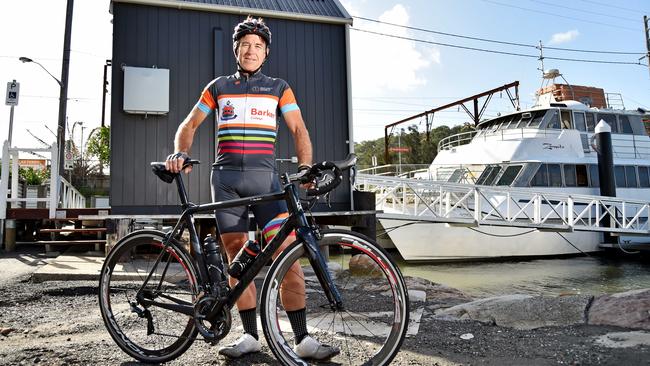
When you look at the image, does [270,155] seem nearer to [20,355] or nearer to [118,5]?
[20,355]

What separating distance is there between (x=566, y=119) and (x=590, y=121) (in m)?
1.08

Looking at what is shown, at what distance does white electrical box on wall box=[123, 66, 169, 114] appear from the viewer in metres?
6.93

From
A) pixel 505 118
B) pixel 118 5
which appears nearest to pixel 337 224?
pixel 118 5

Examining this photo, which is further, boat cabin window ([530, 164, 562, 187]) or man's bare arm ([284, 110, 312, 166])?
boat cabin window ([530, 164, 562, 187])

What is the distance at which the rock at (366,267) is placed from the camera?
207cm

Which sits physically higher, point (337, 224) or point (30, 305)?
point (337, 224)

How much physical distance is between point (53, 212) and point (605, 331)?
29.2 feet

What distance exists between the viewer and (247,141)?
271cm

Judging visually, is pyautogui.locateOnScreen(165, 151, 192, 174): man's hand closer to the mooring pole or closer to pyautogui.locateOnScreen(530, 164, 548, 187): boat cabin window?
pyautogui.locateOnScreen(530, 164, 548, 187): boat cabin window

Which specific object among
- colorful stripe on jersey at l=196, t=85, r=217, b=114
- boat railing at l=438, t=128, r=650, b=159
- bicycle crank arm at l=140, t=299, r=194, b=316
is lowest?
bicycle crank arm at l=140, t=299, r=194, b=316

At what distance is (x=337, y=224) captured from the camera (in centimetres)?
866

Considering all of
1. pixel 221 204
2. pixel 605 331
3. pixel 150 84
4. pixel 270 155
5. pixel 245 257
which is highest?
pixel 150 84

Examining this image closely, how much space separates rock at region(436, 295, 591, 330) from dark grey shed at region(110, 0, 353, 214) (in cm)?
457

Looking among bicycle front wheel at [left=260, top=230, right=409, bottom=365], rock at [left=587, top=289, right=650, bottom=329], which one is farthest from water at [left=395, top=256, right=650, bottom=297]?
bicycle front wheel at [left=260, top=230, right=409, bottom=365]
